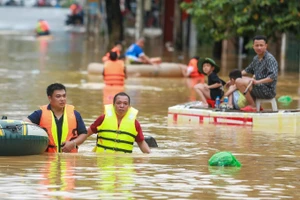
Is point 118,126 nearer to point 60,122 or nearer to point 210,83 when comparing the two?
point 60,122

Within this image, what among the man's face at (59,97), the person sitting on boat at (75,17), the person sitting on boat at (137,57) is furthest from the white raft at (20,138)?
the person sitting on boat at (75,17)

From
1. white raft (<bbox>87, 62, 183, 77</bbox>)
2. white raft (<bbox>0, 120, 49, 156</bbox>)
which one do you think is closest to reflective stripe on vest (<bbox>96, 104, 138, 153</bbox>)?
white raft (<bbox>0, 120, 49, 156</bbox>)

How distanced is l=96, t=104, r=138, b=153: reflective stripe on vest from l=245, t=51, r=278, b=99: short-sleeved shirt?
496 centimetres

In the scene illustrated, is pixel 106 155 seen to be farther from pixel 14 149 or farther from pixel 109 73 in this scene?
pixel 109 73

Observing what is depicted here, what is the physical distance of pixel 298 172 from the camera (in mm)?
11562

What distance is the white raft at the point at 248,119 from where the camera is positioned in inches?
661

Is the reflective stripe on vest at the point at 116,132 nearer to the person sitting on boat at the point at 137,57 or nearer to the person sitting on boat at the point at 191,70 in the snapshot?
the person sitting on boat at the point at 191,70

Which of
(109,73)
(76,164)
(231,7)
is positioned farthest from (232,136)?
(231,7)

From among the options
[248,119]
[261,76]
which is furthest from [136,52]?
[248,119]

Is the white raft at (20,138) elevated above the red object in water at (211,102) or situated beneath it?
situated beneath

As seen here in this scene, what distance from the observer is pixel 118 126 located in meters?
12.5

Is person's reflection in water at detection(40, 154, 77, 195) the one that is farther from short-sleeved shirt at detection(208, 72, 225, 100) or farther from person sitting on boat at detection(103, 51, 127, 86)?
person sitting on boat at detection(103, 51, 127, 86)

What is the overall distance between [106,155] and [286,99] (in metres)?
10.2

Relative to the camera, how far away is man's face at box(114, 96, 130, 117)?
1241 cm
